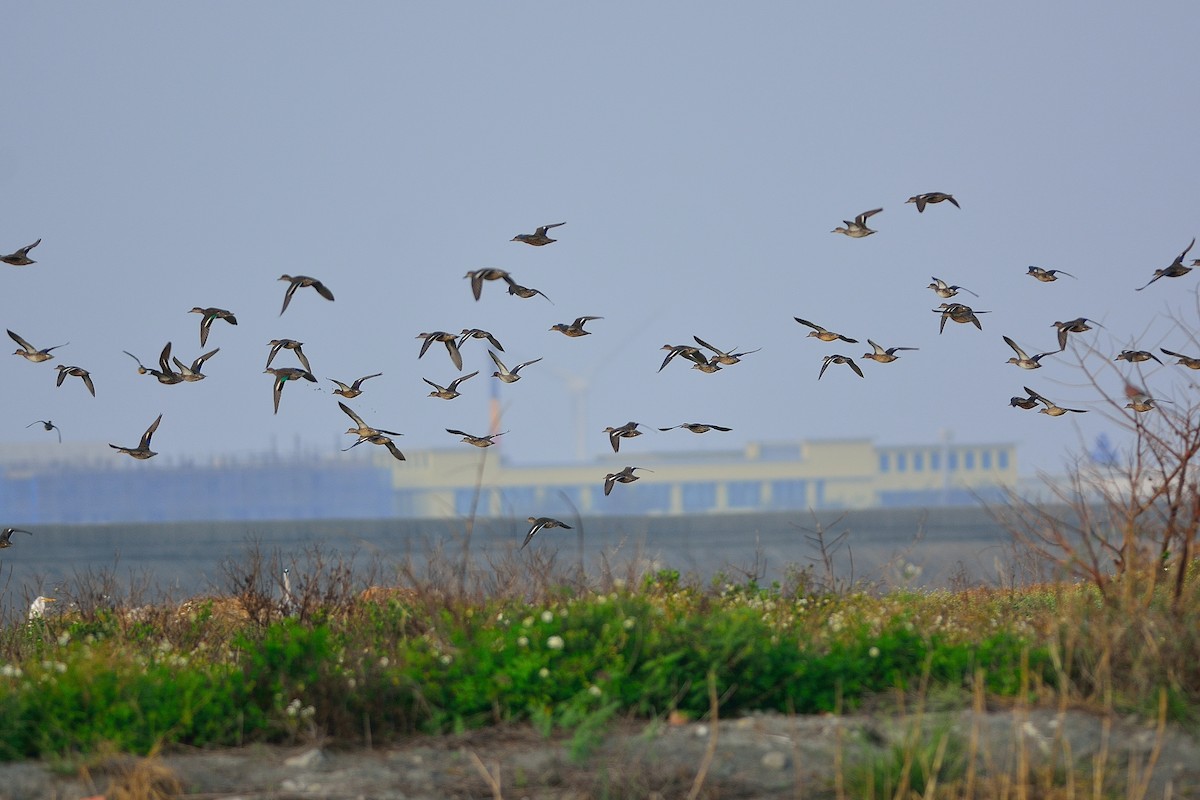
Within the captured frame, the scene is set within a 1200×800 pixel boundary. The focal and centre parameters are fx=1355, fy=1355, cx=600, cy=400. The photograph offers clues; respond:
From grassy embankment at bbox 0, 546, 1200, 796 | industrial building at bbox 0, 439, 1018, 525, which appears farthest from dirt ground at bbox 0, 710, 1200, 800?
industrial building at bbox 0, 439, 1018, 525

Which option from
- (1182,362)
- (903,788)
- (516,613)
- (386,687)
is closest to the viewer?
(903,788)

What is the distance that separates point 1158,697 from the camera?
8.36 metres

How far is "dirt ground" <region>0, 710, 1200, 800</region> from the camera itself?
25.1 ft

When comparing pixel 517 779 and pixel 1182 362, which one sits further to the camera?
pixel 1182 362

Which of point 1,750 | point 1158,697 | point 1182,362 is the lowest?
point 1,750

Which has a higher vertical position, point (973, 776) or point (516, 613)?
point (516, 613)

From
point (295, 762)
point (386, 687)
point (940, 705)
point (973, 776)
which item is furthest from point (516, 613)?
point (973, 776)

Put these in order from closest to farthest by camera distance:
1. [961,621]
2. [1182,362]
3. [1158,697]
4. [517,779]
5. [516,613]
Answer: [517,779] → [1158,697] → [516,613] → [961,621] → [1182,362]

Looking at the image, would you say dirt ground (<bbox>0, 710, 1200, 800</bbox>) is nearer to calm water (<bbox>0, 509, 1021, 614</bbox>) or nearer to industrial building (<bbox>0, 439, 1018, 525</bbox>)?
calm water (<bbox>0, 509, 1021, 614</bbox>)

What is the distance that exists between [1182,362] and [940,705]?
7.57 metres

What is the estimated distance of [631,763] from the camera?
779 cm

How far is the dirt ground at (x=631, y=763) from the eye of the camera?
25.1ft

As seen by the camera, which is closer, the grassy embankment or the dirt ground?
the dirt ground

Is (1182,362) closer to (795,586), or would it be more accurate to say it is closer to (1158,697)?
(795,586)
